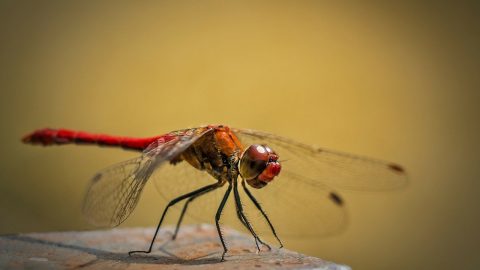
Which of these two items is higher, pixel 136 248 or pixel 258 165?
pixel 258 165

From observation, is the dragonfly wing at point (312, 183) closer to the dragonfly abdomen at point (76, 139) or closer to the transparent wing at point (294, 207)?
the transparent wing at point (294, 207)

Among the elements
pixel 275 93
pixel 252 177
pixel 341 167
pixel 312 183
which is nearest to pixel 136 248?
pixel 252 177

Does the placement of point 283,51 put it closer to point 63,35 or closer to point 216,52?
point 216,52

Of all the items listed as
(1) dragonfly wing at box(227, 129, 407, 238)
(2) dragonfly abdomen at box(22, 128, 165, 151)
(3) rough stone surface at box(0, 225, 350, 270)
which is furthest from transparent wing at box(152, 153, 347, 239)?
(2) dragonfly abdomen at box(22, 128, 165, 151)

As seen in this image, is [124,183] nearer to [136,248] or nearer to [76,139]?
[136,248]

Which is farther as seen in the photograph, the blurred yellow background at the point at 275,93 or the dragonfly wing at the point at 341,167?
the blurred yellow background at the point at 275,93

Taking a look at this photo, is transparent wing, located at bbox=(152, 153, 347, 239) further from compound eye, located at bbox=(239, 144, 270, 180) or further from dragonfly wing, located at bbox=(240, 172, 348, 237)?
compound eye, located at bbox=(239, 144, 270, 180)

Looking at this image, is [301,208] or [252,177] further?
[301,208]

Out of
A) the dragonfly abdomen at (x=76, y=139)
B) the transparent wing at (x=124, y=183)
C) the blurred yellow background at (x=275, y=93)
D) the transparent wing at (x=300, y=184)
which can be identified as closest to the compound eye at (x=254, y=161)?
the transparent wing at (x=124, y=183)
